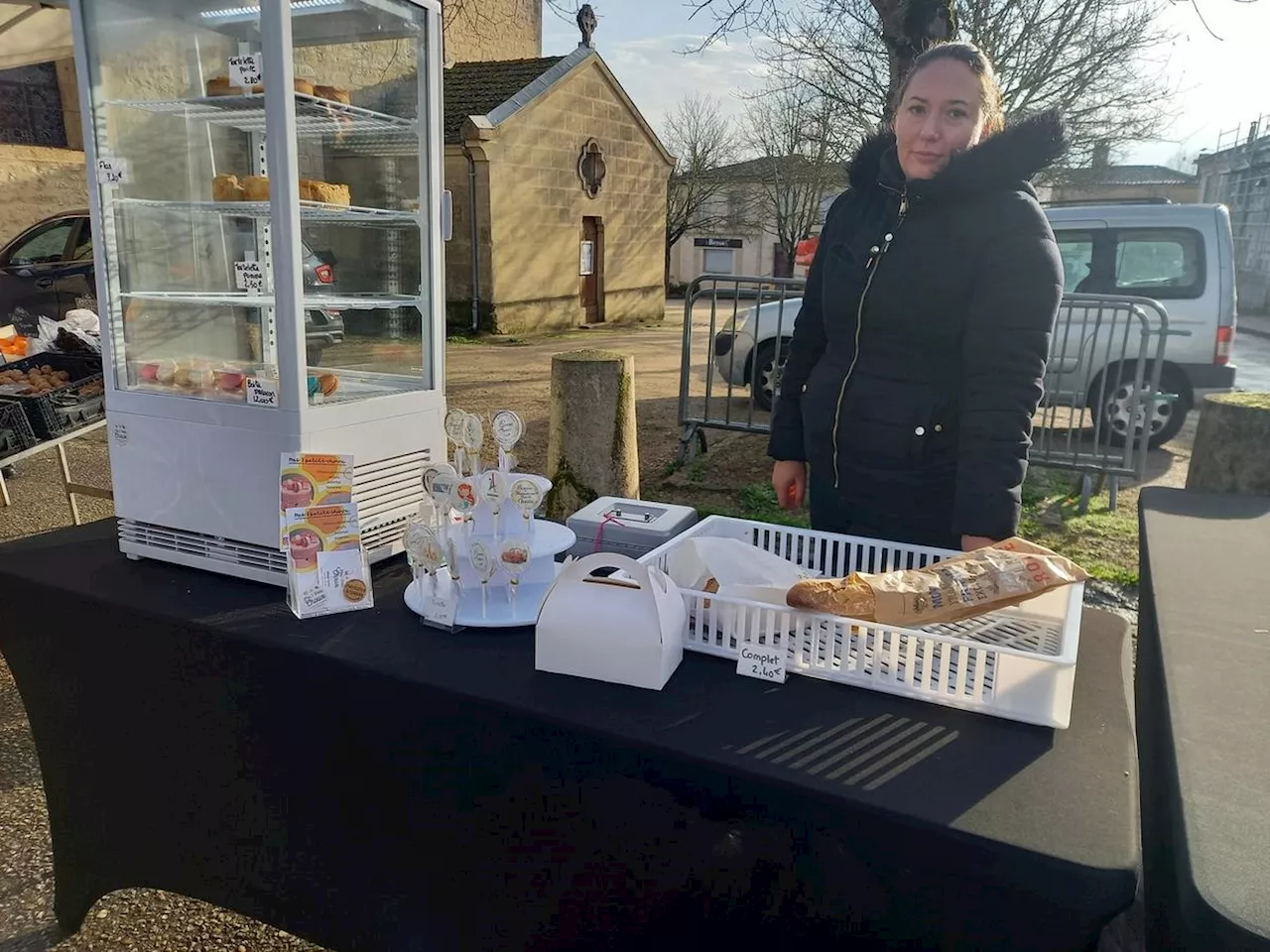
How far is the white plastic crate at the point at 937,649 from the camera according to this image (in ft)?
3.96

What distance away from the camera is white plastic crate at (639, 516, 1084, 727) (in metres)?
1.21

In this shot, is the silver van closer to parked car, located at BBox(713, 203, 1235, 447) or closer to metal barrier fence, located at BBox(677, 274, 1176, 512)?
parked car, located at BBox(713, 203, 1235, 447)

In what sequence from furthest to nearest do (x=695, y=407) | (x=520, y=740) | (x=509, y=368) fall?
(x=509, y=368)
(x=695, y=407)
(x=520, y=740)

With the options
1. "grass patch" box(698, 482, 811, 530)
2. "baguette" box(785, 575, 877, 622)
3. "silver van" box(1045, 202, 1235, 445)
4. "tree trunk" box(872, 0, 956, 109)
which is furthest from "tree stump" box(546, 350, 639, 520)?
"silver van" box(1045, 202, 1235, 445)

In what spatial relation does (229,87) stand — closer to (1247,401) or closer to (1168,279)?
(1247,401)

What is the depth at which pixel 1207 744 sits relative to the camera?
3.78 ft

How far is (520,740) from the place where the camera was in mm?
1296

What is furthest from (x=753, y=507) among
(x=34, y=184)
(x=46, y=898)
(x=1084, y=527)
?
(x=34, y=184)

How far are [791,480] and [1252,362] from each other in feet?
53.2

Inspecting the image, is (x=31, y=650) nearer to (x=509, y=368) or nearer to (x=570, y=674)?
(x=570, y=674)

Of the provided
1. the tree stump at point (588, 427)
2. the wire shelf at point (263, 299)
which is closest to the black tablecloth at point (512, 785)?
the wire shelf at point (263, 299)

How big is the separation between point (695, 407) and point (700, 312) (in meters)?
13.5

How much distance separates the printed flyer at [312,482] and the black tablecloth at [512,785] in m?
0.21

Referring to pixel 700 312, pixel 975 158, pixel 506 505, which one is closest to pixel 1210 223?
pixel 975 158
